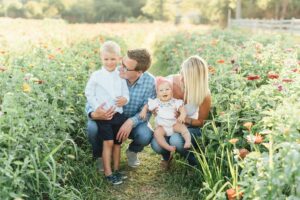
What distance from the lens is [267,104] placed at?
344 cm

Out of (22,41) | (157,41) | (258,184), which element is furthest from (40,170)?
(157,41)

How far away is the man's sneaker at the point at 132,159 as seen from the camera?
4.48 meters

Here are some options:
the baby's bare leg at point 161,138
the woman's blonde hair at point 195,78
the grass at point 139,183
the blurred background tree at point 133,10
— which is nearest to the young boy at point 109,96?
the grass at point 139,183

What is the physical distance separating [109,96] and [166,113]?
58 centimetres

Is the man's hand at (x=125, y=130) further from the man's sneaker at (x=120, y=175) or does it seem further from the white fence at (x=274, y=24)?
the white fence at (x=274, y=24)

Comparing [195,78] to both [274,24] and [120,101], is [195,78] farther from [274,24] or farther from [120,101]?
[274,24]

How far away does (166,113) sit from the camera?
409 cm

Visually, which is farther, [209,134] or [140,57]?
[140,57]

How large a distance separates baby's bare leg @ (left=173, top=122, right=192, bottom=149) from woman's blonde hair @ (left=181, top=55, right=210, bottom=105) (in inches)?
10.4

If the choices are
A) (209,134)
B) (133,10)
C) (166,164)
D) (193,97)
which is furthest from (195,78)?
(133,10)

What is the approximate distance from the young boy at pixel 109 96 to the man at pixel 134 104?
75 millimetres

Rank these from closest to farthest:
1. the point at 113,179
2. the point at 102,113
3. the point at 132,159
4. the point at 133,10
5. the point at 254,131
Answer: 1. the point at 254,131
2. the point at 102,113
3. the point at 113,179
4. the point at 132,159
5. the point at 133,10

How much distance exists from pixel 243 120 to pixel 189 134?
25.3 inches

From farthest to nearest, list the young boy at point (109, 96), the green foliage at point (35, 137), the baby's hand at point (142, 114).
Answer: the baby's hand at point (142, 114)
the young boy at point (109, 96)
the green foliage at point (35, 137)
